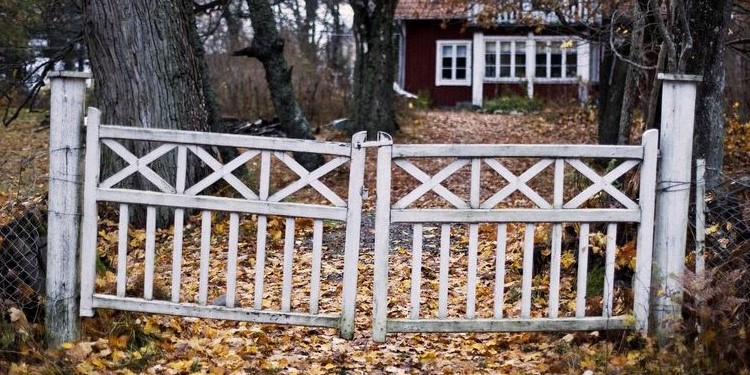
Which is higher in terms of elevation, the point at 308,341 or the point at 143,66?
the point at 143,66

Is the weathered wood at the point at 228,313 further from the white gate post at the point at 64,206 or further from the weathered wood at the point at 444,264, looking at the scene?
the weathered wood at the point at 444,264

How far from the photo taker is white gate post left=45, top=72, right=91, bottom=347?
241 inches

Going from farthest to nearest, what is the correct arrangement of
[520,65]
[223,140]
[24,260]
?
1. [520,65]
2. [24,260]
3. [223,140]

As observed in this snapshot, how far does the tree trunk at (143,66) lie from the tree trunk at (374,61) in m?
9.77

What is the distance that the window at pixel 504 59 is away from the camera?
117 feet

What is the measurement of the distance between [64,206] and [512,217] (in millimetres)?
2911

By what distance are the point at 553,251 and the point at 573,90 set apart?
2911 centimetres

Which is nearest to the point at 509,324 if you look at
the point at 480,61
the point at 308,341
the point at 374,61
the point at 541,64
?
the point at 308,341

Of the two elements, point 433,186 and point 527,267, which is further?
point 527,267

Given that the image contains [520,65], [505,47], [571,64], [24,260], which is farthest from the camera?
[505,47]

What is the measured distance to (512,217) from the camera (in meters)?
6.09

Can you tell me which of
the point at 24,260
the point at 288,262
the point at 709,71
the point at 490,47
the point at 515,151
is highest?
the point at 490,47

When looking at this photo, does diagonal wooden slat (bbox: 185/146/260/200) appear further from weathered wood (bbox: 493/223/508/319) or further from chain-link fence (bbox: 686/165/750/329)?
chain-link fence (bbox: 686/165/750/329)

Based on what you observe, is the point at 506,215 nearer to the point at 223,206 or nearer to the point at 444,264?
the point at 444,264
